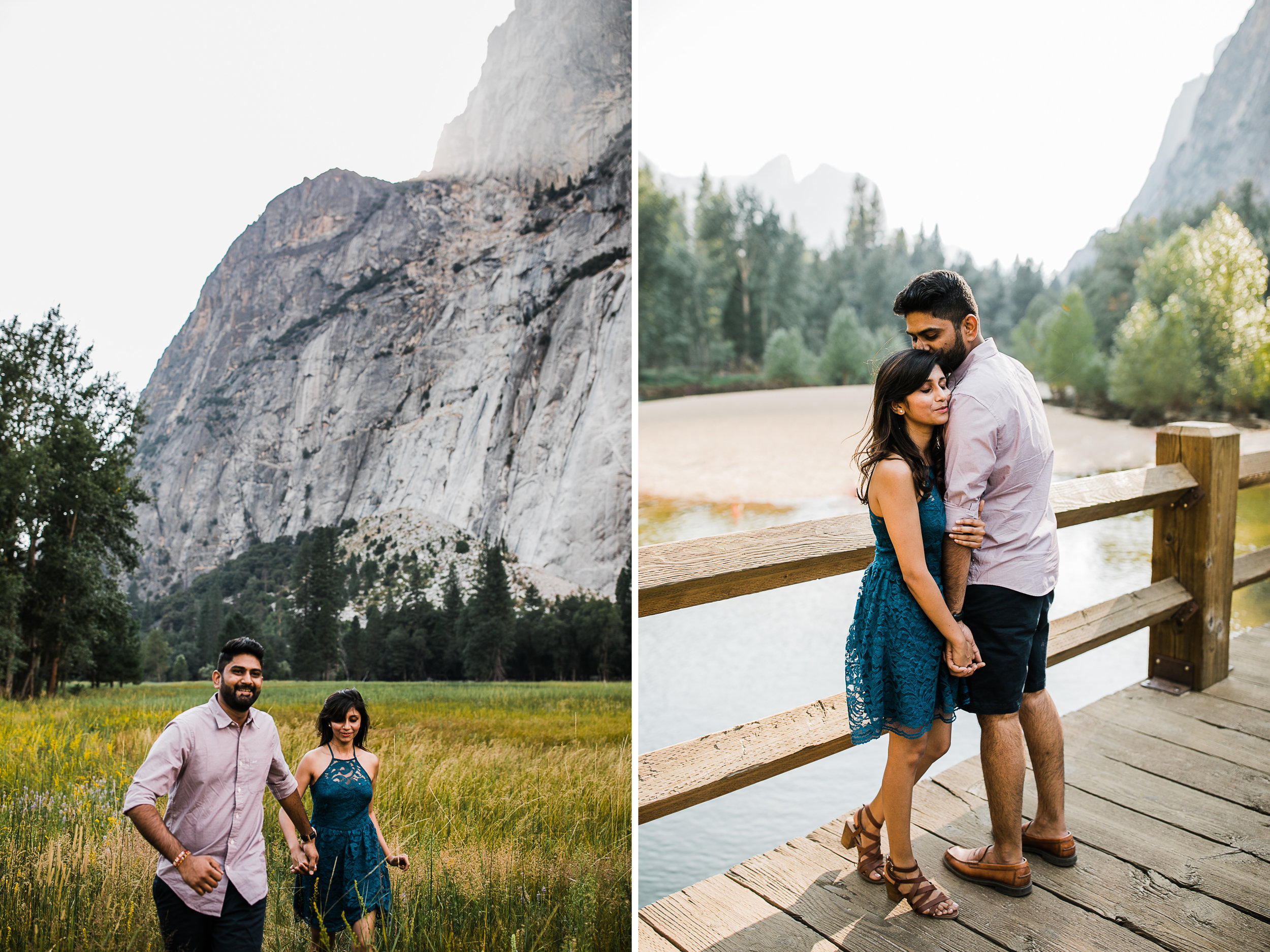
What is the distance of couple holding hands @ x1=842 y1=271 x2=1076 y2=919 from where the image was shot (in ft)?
4.56

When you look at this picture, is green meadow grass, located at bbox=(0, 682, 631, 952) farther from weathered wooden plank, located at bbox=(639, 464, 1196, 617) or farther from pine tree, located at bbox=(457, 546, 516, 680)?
weathered wooden plank, located at bbox=(639, 464, 1196, 617)

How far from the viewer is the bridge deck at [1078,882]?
147cm

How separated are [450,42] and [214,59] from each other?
20.5 inches

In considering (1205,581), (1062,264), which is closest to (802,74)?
(1062,264)

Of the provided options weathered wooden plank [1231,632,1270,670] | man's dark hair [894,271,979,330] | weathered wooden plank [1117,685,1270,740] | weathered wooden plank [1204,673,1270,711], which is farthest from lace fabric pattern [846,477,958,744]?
weathered wooden plank [1231,632,1270,670]

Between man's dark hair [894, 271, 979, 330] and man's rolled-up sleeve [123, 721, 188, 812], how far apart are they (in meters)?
1.49

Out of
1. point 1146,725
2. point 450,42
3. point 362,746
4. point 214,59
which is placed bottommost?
point 1146,725

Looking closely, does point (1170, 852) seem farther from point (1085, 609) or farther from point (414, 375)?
point (414, 375)

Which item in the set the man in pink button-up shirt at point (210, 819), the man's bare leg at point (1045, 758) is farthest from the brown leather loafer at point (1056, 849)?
the man in pink button-up shirt at point (210, 819)

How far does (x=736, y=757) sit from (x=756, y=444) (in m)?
18.1

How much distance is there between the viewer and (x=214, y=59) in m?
1.65

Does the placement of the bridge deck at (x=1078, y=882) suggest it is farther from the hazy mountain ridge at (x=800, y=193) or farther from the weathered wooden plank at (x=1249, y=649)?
the hazy mountain ridge at (x=800, y=193)

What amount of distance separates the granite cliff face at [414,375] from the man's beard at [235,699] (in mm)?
240

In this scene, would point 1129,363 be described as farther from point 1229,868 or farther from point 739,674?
point 1229,868
